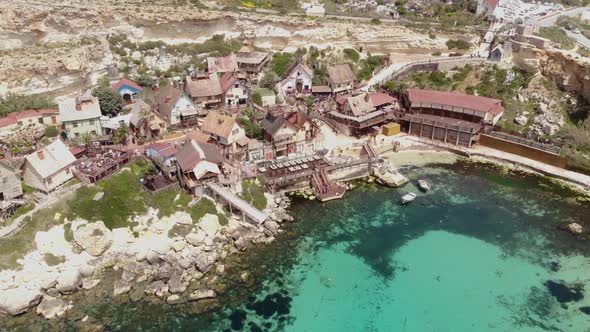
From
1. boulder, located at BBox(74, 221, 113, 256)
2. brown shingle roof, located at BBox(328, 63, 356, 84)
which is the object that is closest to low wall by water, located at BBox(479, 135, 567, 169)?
brown shingle roof, located at BBox(328, 63, 356, 84)

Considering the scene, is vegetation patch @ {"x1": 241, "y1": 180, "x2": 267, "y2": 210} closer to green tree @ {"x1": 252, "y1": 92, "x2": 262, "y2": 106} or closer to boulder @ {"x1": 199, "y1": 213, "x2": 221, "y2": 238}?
boulder @ {"x1": 199, "y1": 213, "x2": 221, "y2": 238}

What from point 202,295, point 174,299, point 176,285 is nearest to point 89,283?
point 176,285

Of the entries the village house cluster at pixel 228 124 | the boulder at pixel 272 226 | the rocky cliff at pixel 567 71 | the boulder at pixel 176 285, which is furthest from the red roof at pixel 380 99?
the boulder at pixel 176 285

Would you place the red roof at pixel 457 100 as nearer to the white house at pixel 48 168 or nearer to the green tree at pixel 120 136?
the green tree at pixel 120 136

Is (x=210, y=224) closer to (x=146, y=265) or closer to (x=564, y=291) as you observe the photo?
(x=146, y=265)

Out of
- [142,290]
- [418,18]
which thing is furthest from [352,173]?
[418,18]

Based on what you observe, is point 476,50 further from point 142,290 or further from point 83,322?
point 83,322
